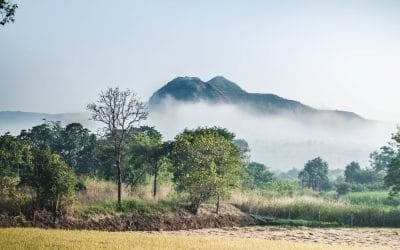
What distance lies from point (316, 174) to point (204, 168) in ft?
262

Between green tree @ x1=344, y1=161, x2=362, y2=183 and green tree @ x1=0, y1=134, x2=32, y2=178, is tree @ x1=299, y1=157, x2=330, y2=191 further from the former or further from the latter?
green tree @ x1=0, y1=134, x2=32, y2=178

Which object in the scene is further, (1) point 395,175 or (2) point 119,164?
(1) point 395,175

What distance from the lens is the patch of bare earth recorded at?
3163cm

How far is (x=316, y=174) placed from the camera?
117 metres

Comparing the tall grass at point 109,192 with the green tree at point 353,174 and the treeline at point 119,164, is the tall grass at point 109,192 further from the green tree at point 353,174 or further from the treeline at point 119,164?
the green tree at point 353,174

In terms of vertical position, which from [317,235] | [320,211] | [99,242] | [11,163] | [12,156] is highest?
[12,156]

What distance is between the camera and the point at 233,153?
4800 cm

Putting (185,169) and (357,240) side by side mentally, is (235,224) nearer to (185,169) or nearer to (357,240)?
(185,169)

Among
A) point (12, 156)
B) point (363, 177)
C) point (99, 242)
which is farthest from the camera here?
point (363, 177)

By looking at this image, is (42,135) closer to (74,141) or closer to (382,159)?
(74,141)

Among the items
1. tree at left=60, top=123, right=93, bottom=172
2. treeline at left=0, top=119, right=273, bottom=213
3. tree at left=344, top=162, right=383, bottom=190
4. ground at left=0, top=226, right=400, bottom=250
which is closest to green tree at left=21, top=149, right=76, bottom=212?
treeline at left=0, top=119, right=273, bottom=213

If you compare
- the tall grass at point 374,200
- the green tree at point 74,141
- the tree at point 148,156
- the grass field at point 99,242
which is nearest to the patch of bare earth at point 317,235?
the grass field at point 99,242

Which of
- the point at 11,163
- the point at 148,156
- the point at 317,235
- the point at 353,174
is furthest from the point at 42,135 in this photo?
the point at 353,174

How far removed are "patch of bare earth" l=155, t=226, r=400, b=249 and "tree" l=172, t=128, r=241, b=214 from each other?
4096 millimetres
